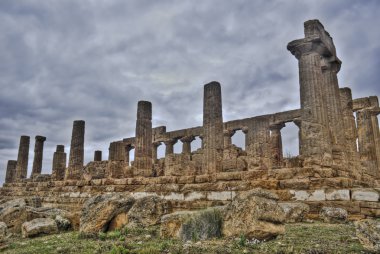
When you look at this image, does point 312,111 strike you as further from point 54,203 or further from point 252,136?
point 54,203

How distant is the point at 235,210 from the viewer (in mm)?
6266

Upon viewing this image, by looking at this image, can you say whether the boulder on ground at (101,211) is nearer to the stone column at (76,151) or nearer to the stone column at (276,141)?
the stone column at (76,151)

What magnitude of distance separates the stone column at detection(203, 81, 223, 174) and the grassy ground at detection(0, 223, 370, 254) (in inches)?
291

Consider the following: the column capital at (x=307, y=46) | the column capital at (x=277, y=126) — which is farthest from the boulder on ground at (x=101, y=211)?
the column capital at (x=277, y=126)

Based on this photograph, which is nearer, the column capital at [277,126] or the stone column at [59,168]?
the stone column at [59,168]

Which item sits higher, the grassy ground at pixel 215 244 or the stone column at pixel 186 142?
the stone column at pixel 186 142

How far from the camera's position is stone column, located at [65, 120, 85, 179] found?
71.0 ft

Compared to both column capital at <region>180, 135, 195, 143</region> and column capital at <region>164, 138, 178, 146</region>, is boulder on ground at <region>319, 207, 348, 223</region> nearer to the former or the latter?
column capital at <region>180, 135, 195, 143</region>

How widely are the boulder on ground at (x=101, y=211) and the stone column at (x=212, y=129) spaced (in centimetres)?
568

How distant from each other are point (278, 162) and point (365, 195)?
1339 cm

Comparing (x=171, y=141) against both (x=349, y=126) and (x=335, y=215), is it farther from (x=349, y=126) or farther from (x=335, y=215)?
(x=335, y=215)

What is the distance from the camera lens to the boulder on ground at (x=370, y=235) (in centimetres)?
482

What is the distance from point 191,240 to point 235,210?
3.14 ft

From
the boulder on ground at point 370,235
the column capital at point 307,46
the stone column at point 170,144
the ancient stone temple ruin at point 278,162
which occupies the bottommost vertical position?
the boulder on ground at point 370,235
